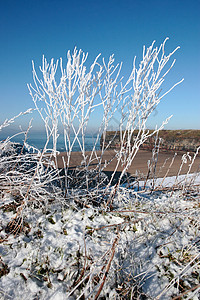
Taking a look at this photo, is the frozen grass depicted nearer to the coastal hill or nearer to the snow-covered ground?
the snow-covered ground

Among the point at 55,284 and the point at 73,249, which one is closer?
the point at 55,284

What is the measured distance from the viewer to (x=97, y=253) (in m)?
1.70

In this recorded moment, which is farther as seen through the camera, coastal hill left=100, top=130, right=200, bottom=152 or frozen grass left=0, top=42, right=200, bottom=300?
coastal hill left=100, top=130, right=200, bottom=152

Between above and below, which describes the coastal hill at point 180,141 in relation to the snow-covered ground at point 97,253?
above

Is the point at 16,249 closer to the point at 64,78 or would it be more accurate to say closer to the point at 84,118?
the point at 84,118

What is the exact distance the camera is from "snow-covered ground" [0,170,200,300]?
1.39 metres

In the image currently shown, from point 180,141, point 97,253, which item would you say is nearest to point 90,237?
point 97,253

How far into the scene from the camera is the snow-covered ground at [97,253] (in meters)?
1.39

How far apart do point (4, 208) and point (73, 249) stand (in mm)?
1021

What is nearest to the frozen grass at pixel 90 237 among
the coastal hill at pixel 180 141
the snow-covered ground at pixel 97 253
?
the snow-covered ground at pixel 97 253

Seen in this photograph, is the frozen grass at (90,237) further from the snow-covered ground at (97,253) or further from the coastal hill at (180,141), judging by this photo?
the coastal hill at (180,141)

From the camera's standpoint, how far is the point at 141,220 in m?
2.18

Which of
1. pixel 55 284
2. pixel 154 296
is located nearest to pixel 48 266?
pixel 55 284

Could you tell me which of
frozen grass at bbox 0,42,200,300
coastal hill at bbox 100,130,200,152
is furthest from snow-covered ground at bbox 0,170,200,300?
coastal hill at bbox 100,130,200,152
